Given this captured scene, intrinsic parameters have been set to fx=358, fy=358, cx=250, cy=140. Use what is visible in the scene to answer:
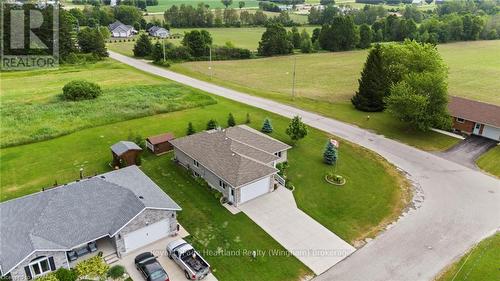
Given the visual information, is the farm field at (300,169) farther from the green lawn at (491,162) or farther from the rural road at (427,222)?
the green lawn at (491,162)

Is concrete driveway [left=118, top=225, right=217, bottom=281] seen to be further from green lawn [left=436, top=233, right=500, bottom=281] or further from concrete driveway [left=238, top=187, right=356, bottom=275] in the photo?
green lawn [left=436, top=233, right=500, bottom=281]

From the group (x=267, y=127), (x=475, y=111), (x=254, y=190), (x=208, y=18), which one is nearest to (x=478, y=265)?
(x=254, y=190)

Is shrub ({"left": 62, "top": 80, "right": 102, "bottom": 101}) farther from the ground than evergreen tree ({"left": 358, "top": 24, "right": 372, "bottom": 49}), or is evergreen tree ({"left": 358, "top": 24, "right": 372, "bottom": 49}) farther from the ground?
evergreen tree ({"left": 358, "top": 24, "right": 372, "bottom": 49})

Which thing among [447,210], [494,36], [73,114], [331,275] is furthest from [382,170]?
[494,36]

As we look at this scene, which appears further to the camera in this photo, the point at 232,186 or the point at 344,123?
the point at 344,123

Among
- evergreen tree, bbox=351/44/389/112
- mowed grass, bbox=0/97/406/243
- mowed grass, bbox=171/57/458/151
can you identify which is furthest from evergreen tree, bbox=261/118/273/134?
evergreen tree, bbox=351/44/389/112

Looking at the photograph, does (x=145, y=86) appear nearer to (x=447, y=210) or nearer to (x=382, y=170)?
(x=382, y=170)
